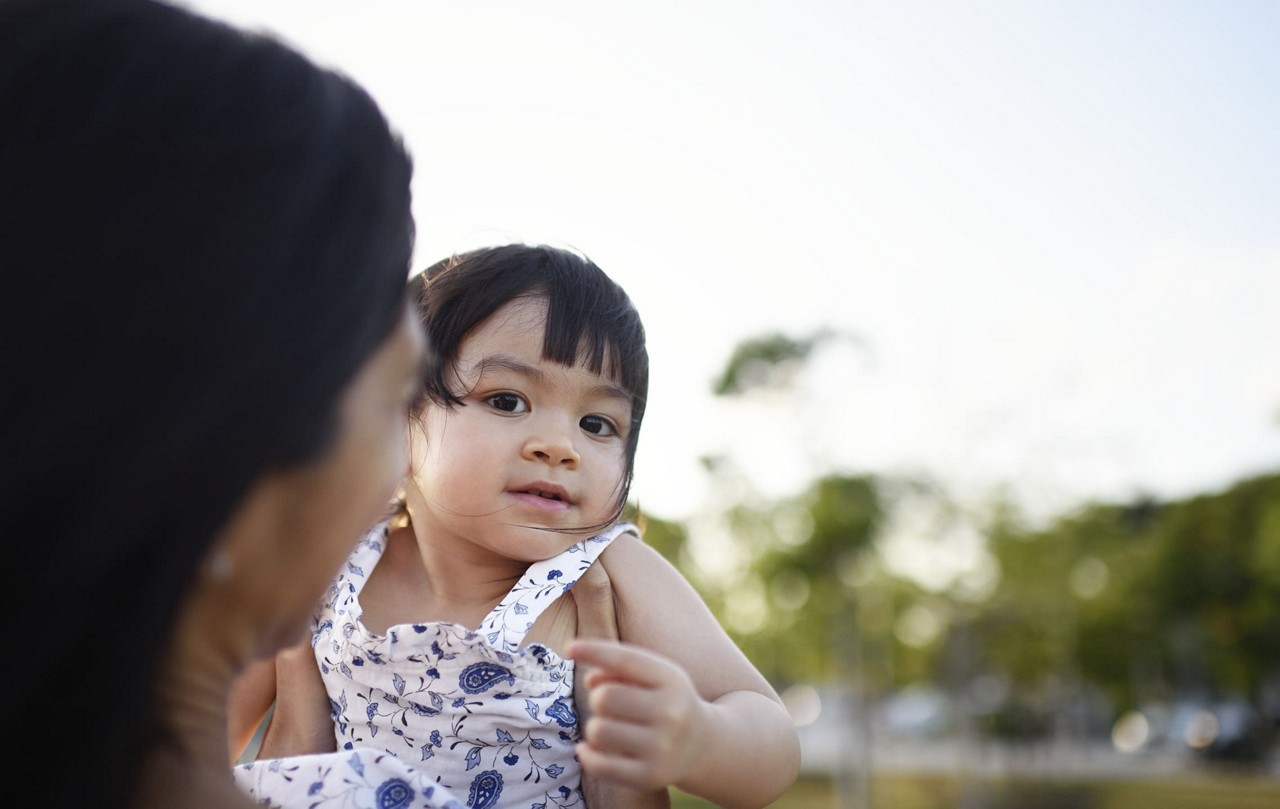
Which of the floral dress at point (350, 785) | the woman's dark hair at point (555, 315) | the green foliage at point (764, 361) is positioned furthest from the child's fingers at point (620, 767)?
the green foliage at point (764, 361)

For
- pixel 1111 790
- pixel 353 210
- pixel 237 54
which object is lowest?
pixel 1111 790

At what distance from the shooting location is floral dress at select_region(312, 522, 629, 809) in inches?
76.0

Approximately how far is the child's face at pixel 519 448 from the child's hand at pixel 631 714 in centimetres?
74

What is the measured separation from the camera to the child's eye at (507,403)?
219 cm

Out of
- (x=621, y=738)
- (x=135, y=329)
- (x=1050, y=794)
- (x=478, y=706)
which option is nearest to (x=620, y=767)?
(x=621, y=738)

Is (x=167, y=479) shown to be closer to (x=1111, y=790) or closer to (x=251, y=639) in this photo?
(x=251, y=639)

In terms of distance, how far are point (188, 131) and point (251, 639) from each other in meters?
0.54

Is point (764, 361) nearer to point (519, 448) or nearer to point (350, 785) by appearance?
point (519, 448)

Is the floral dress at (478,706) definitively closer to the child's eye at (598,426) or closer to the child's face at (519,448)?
the child's face at (519,448)

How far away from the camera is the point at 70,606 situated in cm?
96

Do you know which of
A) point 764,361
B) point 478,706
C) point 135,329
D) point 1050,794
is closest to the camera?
point 135,329

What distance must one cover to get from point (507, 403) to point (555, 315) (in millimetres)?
204

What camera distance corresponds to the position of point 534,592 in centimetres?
205

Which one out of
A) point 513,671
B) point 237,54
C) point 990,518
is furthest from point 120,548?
point 990,518
